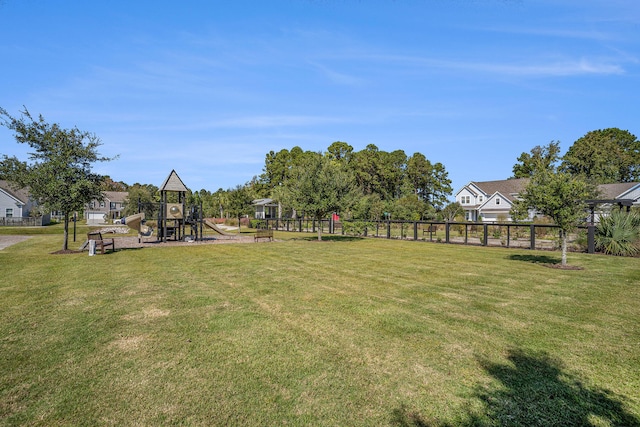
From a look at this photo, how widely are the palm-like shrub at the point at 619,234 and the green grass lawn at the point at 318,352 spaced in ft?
25.9

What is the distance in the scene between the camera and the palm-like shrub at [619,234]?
16.1m

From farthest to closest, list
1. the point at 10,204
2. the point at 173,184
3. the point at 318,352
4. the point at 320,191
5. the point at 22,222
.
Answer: the point at 10,204 → the point at 22,222 → the point at 173,184 → the point at 320,191 → the point at 318,352

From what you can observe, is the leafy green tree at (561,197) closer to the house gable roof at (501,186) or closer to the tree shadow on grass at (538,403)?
the tree shadow on grass at (538,403)

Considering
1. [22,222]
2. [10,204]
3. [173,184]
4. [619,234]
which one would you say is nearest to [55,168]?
[173,184]

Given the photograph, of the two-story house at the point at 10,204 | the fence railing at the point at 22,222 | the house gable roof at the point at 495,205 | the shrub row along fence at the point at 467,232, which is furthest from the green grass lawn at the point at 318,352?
the two-story house at the point at 10,204

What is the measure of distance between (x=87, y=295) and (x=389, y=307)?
22.3ft

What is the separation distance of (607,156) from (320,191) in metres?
63.4

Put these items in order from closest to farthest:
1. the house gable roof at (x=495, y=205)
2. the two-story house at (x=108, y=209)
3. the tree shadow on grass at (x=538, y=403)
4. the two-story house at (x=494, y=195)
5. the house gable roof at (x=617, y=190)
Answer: the tree shadow on grass at (x=538, y=403) → the house gable roof at (x=617, y=190) → the two-story house at (x=494, y=195) → the house gable roof at (x=495, y=205) → the two-story house at (x=108, y=209)

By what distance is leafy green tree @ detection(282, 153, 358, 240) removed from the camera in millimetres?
23250

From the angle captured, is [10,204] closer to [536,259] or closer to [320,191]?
[320,191]

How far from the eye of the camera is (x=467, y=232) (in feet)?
92.9

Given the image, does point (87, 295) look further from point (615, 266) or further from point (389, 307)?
point (615, 266)

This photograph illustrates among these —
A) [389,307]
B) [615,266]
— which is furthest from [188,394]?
[615,266]

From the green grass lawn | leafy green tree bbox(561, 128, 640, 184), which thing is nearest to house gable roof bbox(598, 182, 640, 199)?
leafy green tree bbox(561, 128, 640, 184)
